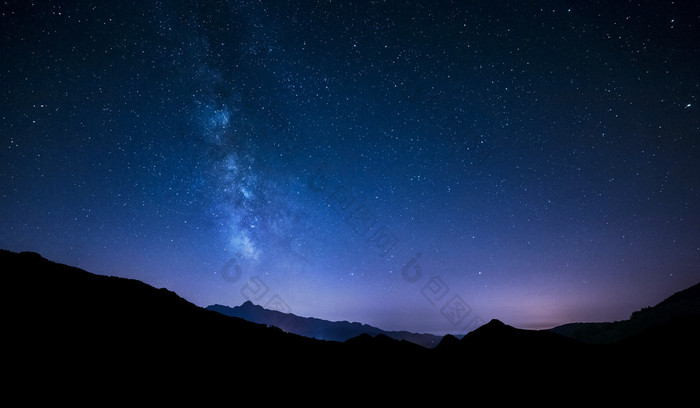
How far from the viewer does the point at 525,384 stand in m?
19.4

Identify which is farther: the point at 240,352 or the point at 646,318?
the point at 646,318

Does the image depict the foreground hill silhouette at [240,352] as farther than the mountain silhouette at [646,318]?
No

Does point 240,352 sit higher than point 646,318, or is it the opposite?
point 646,318

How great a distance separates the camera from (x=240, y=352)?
62.2ft

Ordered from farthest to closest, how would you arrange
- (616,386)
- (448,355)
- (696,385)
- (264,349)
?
1. (448,355)
2. (264,349)
3. (616,386)
4. (696,385)

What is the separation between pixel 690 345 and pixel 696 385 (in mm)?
5364

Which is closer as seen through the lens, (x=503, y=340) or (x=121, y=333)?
(x=121, y=333)

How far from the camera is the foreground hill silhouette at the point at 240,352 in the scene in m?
13.0

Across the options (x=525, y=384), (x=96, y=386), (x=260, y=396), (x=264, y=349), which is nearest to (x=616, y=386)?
(x=525, y=384)

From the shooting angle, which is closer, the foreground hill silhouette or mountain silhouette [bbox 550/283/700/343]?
the foreground hill silhouette

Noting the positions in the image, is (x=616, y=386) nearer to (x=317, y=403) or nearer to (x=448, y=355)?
(x=448, y=355)

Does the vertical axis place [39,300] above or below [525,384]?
above

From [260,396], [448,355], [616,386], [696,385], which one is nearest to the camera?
[260,396]

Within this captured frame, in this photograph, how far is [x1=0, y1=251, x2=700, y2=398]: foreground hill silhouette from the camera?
13.0 m
